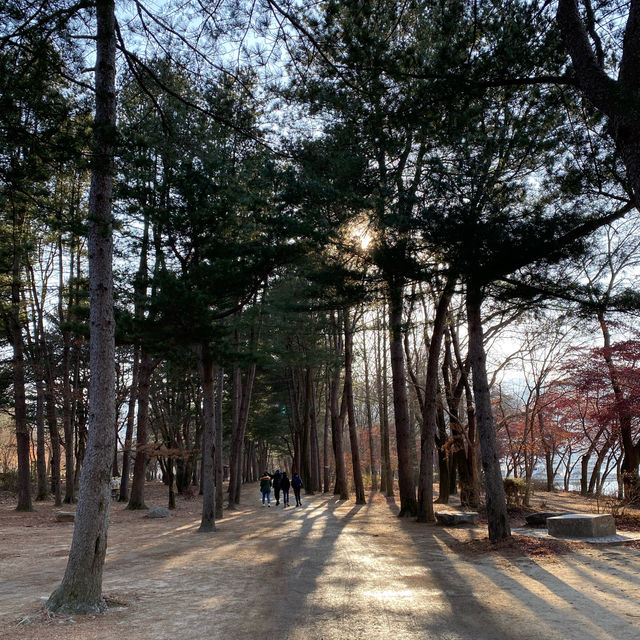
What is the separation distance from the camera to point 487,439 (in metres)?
9.92

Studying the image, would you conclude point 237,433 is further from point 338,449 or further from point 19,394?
point 19,394

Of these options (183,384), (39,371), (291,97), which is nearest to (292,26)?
(291,97)

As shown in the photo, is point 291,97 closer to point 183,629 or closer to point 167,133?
point 167,133

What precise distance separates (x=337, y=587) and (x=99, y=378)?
403 centimetres

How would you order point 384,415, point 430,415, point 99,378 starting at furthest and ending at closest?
point 384,415 → point 430,415 → point 99,378

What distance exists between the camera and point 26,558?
9.22 m

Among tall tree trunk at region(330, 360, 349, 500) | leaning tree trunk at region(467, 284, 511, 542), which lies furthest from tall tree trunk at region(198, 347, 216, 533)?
tall tree trunk at region(330, 360, 349, 500)

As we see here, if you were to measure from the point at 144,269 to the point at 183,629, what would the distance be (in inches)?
418

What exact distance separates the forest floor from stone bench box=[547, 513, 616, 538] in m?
0.58

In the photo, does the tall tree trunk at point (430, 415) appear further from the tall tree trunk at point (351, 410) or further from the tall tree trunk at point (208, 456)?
the tall tree trunk at point (351, 410)

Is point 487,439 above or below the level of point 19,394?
below

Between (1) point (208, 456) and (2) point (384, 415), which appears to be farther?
(2) point (384, 415)

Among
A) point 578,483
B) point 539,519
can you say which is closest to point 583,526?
point 539,519

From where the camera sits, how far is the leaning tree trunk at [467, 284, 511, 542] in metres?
9.80
